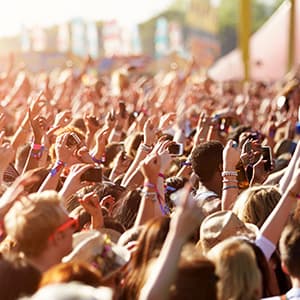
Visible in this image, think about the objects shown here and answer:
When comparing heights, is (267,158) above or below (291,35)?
above

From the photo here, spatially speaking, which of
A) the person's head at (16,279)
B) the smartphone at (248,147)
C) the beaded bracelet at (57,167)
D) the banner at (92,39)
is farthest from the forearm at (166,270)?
the banner at (92,39)

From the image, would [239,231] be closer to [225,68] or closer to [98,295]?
[98,295]

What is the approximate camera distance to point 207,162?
630 cm

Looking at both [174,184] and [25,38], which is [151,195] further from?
[25,38]

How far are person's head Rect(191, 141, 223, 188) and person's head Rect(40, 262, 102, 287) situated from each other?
251 centimetres

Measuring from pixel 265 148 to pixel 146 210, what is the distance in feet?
8.15

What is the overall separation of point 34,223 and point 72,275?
0.45m

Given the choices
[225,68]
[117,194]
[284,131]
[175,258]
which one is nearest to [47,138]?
[117,194]

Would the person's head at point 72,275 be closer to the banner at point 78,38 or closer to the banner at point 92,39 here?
the banner at point 78,38

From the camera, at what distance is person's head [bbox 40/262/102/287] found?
3.72 m

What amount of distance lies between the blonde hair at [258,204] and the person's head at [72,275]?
1559mm

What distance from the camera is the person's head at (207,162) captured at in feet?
20.6

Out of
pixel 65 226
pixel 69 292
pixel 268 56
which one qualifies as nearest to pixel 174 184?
pixel 65 226

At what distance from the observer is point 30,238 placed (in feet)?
13.5
